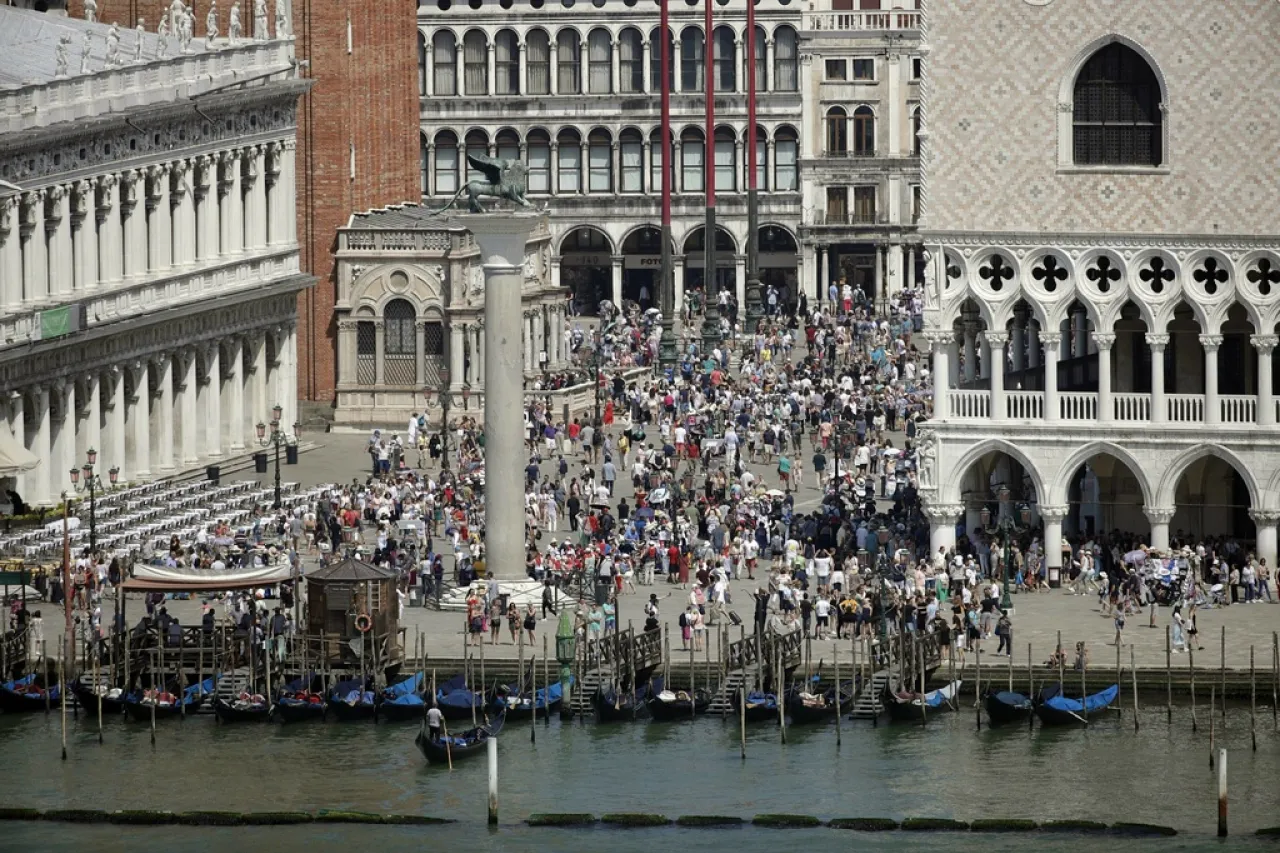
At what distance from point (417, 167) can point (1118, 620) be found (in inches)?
2537

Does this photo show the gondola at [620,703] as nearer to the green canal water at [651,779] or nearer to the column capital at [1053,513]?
the green canal water at [651,779]

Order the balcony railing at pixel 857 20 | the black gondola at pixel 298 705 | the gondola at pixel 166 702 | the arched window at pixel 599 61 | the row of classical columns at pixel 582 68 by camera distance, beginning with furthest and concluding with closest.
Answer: the arched window at pixel 599 61 < the row of classical columns at pixel 582 68 < the balcony railing at pixel 857 20 < the gondola at pixel 166 702 < the black gondola at pixel 298 705

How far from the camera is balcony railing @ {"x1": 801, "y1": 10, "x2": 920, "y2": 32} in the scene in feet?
579

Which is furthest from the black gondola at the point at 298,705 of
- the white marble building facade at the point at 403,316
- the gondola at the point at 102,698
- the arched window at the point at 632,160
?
the arched window at the point at 632,160

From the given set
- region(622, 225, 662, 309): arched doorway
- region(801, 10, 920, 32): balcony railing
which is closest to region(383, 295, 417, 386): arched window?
region(801, 10, 920, 32): balcony railing

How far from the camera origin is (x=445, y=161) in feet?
608

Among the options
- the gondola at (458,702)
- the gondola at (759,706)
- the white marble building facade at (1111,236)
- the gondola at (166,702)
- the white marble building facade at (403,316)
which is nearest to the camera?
the gondola at (759,706)

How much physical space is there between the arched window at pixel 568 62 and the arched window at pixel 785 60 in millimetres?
8252

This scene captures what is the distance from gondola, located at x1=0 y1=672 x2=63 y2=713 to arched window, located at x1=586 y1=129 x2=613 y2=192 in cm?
9232

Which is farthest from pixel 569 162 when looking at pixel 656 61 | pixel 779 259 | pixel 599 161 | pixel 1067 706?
pixel 1067 706

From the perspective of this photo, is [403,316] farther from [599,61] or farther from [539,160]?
[599,61]

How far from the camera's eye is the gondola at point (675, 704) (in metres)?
91.8

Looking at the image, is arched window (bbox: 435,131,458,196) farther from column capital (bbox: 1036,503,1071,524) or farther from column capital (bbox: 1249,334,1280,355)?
Result: column capital (bbox: 1249,334,1280,355)

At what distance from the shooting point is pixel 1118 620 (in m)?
94.6
